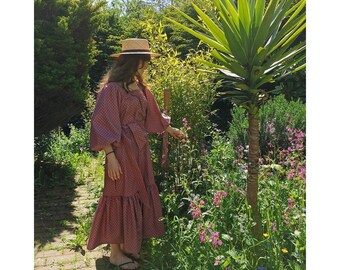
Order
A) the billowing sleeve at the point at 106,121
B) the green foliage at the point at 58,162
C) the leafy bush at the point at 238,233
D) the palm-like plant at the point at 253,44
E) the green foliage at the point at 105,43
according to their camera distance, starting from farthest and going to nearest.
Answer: the green foliage at the point at 105,43 < the green foliage at the point at 58,162 < the billowing sleeve at the point at 106,121 < the palm-like plant at the point at 253,44 < the leafy bush at the point at 238,233

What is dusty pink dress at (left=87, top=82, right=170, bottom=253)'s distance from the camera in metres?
3.07

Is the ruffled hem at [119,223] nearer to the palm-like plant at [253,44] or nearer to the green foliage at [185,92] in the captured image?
the palm-like plant at [253,44]

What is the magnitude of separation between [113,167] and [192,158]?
118cm

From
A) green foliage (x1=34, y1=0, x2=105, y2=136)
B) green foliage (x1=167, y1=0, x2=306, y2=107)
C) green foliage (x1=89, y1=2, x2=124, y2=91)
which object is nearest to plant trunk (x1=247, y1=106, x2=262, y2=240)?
green foliage (x1=167, y1=0, x2=306, y2=107)

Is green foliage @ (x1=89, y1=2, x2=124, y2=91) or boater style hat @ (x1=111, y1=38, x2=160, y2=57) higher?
green foliage @ (x1=89, y1=2, x2=124, y2=91)

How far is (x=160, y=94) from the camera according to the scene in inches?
173

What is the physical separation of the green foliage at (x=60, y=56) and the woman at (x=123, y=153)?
209cm

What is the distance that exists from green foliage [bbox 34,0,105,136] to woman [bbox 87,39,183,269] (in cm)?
209

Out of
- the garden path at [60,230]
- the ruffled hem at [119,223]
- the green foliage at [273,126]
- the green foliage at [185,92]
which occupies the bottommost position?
the garden path at [60,230]

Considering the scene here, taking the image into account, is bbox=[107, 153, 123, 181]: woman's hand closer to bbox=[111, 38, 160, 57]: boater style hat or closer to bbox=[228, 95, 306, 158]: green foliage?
bbox=[111, 38, 160, 57]: boater style hat

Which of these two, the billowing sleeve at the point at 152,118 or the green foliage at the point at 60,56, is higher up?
the green foliage at the point at 60,56

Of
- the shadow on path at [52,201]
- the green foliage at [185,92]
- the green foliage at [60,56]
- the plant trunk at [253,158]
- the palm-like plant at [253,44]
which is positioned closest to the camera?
the palm-like plant at [253,44]

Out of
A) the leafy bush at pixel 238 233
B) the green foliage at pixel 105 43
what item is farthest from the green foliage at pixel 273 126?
the green foliage at pixel 105 43

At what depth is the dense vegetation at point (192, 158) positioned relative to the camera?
2.59 meters
